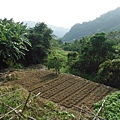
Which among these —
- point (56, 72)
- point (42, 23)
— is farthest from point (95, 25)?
point (56, 72)

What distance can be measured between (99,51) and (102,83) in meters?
3.06

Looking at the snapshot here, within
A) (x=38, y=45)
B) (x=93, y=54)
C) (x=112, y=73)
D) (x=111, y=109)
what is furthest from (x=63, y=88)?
(x=38, y=45)

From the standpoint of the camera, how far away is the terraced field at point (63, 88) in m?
9.30

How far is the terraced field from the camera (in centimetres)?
930

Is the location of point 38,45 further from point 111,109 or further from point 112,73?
point 111,109

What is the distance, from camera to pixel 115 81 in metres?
13.0

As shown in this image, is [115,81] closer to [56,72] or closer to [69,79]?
[69,79]

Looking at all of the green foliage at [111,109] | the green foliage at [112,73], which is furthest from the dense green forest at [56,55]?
the green foliage at [111,109]

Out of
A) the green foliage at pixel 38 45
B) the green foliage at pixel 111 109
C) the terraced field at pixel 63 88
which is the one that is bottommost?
the terraced field at pixel 63 88

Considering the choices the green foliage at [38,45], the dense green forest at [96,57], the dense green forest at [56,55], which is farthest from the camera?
the green foliage at [38,45]

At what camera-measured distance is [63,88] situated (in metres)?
11.0

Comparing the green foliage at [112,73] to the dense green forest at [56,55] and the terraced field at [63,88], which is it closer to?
the dense green forest at [56,55]

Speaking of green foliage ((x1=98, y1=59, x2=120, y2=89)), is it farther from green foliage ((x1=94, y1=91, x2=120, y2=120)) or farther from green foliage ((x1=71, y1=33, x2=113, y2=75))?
green foliage ((x1=94, y1=91, x2=120, y2=120))

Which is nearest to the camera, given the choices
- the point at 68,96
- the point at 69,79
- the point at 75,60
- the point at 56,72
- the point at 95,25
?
the point at 68,96
